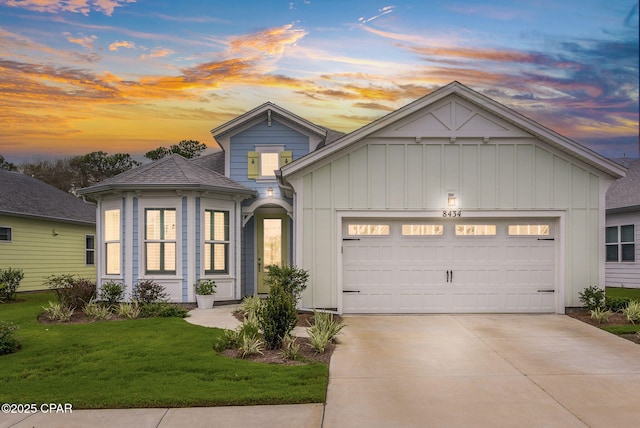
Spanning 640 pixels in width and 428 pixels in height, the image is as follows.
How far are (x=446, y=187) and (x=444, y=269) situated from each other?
2.00 meters

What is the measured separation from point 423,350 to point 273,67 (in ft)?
41.0

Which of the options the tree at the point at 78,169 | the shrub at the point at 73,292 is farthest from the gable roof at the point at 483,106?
the tree at the point at 78,169

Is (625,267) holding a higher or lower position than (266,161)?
lower

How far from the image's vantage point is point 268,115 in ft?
54.4

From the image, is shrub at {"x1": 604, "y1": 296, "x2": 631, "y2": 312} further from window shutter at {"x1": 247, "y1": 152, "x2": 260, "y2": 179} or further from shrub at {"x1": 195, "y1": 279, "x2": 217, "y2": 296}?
window shutter at {"x1": 247, "y1": 152, "x2": 260, "y2": 179}

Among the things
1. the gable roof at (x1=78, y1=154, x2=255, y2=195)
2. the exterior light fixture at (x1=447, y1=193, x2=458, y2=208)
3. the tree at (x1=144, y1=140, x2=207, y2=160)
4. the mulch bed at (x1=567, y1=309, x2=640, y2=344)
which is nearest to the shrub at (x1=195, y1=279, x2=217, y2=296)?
the gable roof at (x1=78, y1=154, x2=255, y2=195)

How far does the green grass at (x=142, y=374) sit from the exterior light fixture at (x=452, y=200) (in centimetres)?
623

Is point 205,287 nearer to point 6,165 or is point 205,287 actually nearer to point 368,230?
point 368,230

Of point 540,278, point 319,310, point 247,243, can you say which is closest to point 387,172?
point 319,310

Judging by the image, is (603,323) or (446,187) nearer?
(603,323)

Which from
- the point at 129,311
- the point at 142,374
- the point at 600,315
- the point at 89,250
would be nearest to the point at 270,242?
the point at 129,311

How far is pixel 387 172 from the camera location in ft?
42.9

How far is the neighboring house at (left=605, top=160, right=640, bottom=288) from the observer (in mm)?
18891

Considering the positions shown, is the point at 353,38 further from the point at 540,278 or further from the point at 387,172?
the point at 540,278
